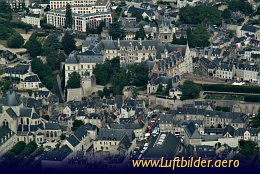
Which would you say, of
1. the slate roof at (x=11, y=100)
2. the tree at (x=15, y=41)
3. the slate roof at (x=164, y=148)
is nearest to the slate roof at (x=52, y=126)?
the slate roof at (x=11, y=100)

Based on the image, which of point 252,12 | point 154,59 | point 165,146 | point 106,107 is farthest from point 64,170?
point 252,12

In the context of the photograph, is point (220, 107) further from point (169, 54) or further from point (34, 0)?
point (34, 0)

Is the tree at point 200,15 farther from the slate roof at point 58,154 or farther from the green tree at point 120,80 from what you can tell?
the slate roof at point 58,154

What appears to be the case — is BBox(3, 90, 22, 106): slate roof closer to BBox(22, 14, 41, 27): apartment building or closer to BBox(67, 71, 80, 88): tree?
BBox(67, 71, 80, 88): tree

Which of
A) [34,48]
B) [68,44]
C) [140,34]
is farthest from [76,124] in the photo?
[140,34]

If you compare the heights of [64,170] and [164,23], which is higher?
[164,23]

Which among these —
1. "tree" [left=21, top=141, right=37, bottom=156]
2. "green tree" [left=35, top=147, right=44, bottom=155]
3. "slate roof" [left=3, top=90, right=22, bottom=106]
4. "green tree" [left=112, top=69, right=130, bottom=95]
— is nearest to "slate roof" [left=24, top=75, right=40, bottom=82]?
"green tree" [left=112, top=69, right=130, bottom=95]
